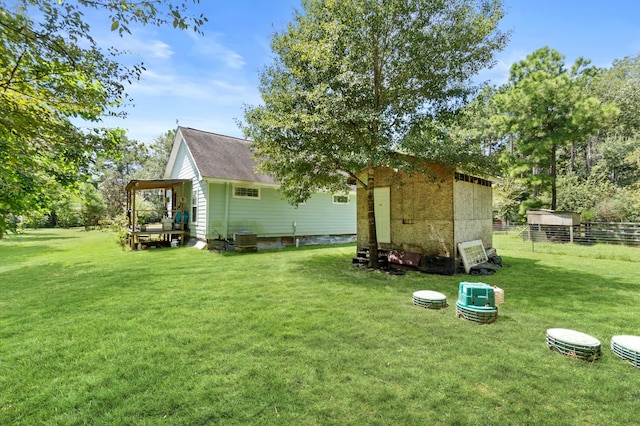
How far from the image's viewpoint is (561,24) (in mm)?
9273

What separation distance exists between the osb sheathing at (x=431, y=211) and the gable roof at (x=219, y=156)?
542 cm

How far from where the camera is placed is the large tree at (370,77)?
686cm

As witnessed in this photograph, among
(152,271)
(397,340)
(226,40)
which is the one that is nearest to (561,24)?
(226,40)

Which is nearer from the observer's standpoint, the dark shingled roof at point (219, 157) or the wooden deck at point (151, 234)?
the dark shingled roof at point (219, 157)

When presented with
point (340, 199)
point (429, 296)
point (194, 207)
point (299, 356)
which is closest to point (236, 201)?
point (194, 207)

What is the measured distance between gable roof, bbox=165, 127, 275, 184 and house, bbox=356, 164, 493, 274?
199 inches

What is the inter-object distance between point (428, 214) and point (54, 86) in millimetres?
7979

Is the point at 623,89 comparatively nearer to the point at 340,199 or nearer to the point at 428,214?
the point at 340,199

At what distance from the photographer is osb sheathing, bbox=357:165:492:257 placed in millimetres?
7695

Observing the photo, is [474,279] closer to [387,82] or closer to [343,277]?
[343,277]

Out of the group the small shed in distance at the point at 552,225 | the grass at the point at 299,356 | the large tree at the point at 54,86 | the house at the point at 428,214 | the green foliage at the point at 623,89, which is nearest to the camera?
the grass at the point at 299,356

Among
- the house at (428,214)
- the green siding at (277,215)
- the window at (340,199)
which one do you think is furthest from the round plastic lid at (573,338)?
the window at (340,199)

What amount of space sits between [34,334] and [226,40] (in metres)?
6.97

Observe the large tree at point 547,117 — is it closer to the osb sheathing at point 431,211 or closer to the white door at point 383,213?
the osb sheathing at point 431,211
